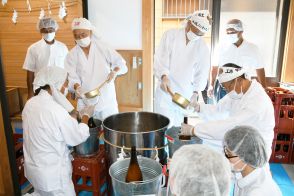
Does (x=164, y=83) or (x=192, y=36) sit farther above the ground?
(x=192, y=36)

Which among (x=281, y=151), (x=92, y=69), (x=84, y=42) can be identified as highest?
(x=84, y=42)

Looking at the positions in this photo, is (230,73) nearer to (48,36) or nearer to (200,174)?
(200,174)

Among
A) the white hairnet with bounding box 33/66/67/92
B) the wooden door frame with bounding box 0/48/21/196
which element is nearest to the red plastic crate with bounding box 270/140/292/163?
the white hairnet with bounding box 33/66/67/92

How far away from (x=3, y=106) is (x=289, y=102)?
9.88 ft

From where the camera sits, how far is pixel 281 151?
3174mm

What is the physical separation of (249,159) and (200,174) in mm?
425

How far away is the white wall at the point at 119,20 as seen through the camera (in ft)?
11.3

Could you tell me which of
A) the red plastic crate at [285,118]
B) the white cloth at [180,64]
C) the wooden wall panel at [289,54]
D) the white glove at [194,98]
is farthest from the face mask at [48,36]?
the wooden wall panel at [289,54]

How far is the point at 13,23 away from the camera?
4254mm

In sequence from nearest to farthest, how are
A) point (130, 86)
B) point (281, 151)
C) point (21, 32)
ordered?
point (281, 151) → point (130, 86) → point (21, 32)

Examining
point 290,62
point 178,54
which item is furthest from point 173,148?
point 290,62

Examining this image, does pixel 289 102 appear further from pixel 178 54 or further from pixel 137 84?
pixel 137 84

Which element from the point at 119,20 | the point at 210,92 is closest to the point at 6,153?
the point at 119,20

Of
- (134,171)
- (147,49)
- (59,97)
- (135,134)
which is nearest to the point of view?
(134,171)
